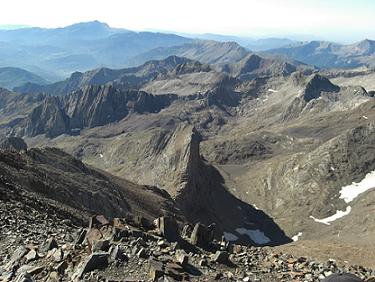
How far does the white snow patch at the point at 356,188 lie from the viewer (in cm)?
14988

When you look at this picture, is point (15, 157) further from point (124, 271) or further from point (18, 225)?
point (124, 271)

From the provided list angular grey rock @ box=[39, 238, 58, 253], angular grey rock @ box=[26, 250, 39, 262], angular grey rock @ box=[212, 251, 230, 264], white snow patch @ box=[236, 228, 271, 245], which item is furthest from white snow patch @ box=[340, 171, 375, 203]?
angular grey rock @ box=[26, 250, 39, 262]

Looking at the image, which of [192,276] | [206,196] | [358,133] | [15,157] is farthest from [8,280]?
[358,133]

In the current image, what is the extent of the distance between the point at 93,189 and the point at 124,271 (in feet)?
193

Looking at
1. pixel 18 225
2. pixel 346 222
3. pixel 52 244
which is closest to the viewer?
pixel 52 244

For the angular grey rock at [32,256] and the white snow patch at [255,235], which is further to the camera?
the white snow patch at [255,235]

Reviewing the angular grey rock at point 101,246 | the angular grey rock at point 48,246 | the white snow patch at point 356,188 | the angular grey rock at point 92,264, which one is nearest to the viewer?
the angular grey rock at point 92,264

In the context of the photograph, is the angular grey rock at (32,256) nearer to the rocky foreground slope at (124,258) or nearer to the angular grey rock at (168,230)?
the rocky foreground slope at (124,258)

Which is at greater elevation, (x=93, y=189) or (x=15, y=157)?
(x=15, y=157)

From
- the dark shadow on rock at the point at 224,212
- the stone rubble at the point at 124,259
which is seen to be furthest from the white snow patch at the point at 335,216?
the stone rubble at the point at 124,259

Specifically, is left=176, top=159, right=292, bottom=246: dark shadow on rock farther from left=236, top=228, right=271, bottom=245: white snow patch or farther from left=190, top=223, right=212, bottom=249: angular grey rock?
left=190, top=223, right=212, bottom=249: angular grey rock

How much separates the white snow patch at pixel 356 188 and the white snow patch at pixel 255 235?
30005 mm

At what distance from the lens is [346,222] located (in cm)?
12825

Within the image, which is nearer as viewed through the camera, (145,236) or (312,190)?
(145,236)
